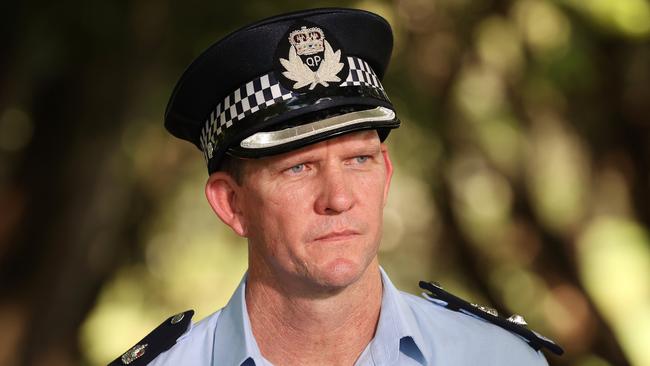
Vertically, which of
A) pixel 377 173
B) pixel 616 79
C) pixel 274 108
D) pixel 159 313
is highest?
pixel 274 108

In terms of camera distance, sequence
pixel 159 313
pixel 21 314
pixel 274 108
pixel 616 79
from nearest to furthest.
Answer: pixel 274 108, pixel 616 79, pixel 21 314, pixel 159 313

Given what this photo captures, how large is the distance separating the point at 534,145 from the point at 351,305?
17.1 ft

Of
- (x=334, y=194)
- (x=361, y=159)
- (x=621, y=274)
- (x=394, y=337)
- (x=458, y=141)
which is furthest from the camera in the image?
(x=458, y=141)

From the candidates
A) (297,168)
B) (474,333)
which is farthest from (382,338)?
(297,168)

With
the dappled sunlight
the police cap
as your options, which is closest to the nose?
the police cap

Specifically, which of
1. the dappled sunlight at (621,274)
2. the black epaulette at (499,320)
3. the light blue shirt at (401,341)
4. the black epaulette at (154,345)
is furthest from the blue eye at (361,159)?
the dappled sunlight at (621,274)

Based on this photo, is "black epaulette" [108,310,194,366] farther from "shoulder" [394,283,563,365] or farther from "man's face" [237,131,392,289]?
"shoulder" [394,283,563,365]

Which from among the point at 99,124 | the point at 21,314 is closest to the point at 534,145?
the point at 99,124

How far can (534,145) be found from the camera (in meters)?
8.37

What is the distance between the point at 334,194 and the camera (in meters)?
3.18

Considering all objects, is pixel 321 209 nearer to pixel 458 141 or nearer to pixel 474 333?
pixel 474 333

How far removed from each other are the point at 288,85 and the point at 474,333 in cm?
96

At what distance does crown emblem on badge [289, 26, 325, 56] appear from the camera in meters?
3.37

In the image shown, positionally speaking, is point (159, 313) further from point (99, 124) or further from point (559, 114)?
point (559, 114)
